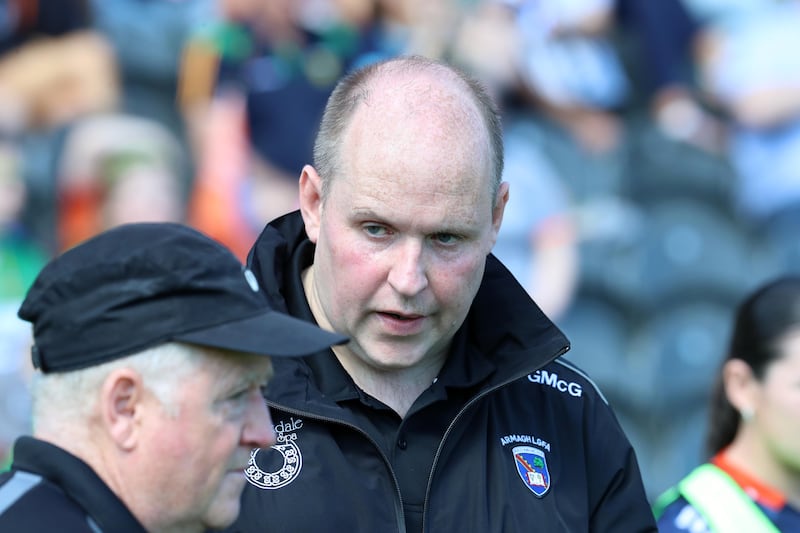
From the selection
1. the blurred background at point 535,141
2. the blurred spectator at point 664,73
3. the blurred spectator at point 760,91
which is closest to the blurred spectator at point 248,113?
the blurred background at point 535,141

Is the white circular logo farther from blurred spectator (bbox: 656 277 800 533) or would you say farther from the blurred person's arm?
the blurred person's arm

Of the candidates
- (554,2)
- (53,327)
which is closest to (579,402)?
(53,327)

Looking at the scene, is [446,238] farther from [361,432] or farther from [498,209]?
[361,432]

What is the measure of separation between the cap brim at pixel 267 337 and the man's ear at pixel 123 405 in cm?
8

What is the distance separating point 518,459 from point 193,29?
3349 millimetres

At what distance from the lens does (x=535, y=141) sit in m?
5.71

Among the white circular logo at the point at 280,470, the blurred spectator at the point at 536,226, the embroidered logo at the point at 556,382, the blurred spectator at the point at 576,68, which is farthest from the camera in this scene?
the blurred spectator at the point at 576,68

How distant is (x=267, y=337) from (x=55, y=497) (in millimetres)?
Result: 332

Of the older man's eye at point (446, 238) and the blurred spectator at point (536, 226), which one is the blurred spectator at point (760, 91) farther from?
the older man's eye at point (446, 238)

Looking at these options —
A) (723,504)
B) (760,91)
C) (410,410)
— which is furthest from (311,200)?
(760,91)

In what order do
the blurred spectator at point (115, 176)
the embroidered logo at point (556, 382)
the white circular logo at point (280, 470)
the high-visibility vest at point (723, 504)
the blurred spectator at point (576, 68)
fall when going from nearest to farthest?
1. the white circular logo at point (280, 470)
2. the embroidered logo at point (556, 382)
3. the high-visibility vest at point (723, 504)
4. the blurred spectator at point (115, 176)
5. the blurred spectator at point (576, 68)

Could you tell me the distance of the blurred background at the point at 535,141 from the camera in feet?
15.4

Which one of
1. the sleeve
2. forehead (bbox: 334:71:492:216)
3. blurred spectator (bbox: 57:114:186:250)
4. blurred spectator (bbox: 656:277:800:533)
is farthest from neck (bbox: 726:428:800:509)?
blurred spectator (bbox: 57:114:186:250)

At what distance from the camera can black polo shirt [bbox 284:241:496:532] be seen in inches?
82.1
